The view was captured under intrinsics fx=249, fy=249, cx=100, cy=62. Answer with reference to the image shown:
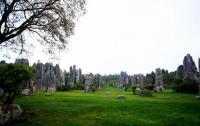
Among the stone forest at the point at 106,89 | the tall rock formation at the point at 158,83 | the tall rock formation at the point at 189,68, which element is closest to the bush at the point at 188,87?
the stone forest at the point at 106,89

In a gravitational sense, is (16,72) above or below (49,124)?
above

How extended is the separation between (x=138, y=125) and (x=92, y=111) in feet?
19.0

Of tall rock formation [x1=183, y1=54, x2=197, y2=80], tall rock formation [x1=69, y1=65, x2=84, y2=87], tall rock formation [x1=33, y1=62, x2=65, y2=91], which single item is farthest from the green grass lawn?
tall rock formation [x1=69, y1=65, x2=84, y2=87]

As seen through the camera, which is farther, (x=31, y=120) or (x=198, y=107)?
(x=198, y=107)

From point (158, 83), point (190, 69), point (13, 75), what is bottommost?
point (158, 83)

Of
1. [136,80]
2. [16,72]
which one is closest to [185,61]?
[136,80]

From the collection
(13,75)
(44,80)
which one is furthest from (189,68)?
(13,75)

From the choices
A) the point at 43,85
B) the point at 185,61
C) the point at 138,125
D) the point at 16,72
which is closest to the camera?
the point at 138,125

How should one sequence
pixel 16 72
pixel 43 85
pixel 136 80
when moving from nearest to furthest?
pixel 16 72 → pixel 43 85 → pixel 136 80

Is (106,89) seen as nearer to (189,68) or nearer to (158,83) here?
(158,83)

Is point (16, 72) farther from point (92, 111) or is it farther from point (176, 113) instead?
point (176, 113)

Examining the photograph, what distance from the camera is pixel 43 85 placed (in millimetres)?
56969

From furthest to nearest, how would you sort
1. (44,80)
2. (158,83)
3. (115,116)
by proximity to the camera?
(44,80) → (158,83) → (115,116)

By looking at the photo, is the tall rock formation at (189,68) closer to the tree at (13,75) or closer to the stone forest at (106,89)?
the stone forest at (106,89)
